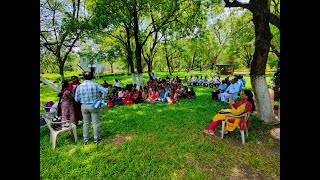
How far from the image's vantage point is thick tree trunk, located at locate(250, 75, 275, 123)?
21.0 feet

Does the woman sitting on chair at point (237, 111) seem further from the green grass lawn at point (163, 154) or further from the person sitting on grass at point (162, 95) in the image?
the person sitting on grass at point (162, 95)

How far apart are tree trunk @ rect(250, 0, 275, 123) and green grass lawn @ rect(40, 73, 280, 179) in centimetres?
51

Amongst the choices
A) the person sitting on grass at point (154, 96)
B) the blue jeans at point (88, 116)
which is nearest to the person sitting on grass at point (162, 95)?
the person sitting on grass at point (154, 96)

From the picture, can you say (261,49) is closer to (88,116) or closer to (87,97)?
(87,97)

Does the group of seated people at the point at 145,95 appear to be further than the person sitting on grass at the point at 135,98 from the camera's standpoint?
No

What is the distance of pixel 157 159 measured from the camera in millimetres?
4293

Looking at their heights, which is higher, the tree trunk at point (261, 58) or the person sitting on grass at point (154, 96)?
the tree trunk at point (261, 58)

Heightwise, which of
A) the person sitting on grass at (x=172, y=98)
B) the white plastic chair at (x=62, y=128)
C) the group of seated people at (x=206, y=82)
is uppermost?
the group of seated people at (x=206, y=82)

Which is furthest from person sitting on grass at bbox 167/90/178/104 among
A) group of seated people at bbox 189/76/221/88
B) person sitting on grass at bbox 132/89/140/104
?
group of seated people at bbox 189/76/221/88

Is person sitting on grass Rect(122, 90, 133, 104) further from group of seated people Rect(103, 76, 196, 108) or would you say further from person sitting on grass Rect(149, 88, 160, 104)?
person sitting on grass Rect(149, 88, 160, 104)

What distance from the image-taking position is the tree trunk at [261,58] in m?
6.05
